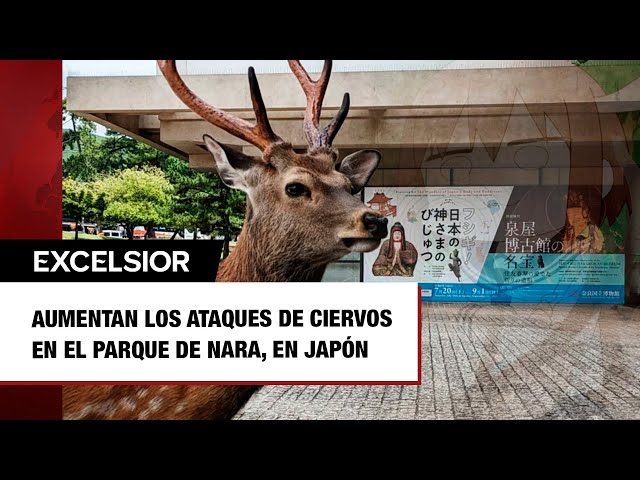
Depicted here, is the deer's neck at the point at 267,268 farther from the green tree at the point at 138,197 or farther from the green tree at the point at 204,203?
the green tree at the point at 138,197

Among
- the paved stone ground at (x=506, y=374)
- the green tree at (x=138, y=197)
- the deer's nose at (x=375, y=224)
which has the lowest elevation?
the paved stone ground at (x=506, y=374)

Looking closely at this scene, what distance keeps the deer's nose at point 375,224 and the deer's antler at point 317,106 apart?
2.28 feet

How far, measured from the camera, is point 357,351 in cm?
462

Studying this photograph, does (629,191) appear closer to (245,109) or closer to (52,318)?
(245,109)

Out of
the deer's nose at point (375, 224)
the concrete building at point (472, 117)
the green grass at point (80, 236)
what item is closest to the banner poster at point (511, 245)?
the concrete building at point (472, 117)

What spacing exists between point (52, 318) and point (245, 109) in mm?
2110

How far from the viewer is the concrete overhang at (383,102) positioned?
4.77 meters

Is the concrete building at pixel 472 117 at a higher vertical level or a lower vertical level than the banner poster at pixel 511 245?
higher

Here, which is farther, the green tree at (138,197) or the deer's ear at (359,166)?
the green tree at (138,197)

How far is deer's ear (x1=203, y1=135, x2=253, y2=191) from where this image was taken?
4.58 meters

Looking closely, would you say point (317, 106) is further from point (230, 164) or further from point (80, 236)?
point (80, 236)

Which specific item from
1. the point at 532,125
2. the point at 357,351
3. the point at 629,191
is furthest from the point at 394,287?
the point at 629,191

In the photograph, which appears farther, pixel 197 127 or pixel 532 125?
pixel 532 125
